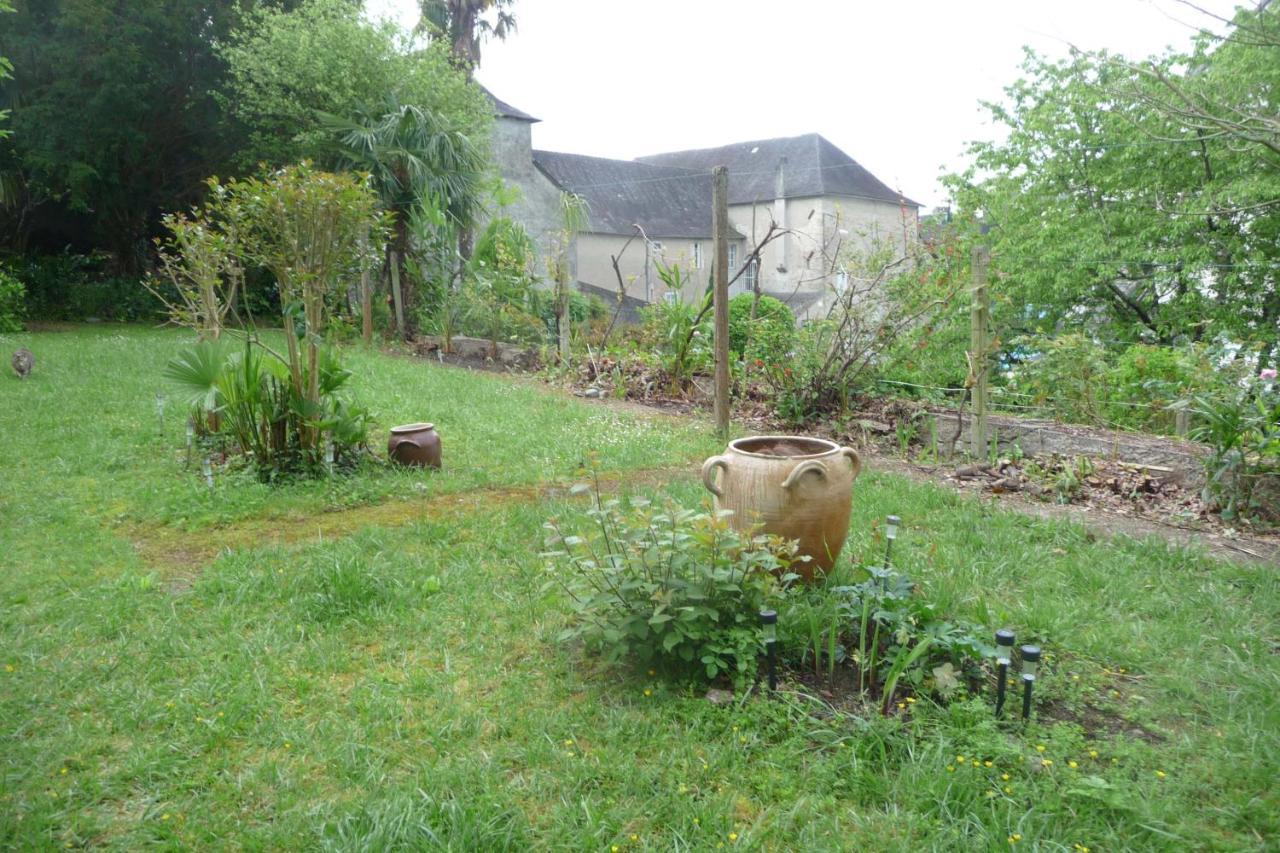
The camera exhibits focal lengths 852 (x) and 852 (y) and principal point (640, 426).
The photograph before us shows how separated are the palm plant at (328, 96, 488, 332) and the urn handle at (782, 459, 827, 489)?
35.8 ft

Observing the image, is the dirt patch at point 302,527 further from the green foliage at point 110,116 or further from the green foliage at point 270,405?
the green foliage at point 110,116

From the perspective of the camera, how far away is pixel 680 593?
114 inches

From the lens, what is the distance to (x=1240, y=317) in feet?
45.3

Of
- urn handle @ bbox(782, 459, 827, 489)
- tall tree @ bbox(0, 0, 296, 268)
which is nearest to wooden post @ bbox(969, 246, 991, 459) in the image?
urn handle @ bbox(782, 459, 827, 489)

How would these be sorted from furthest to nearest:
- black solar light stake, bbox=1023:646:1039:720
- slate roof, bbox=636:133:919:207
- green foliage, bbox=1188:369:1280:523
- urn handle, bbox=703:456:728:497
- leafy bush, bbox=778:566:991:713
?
slate roof, bbox=636:133:919:207 < green foliage, bbox=1188:369:1280:523 < urn handle, bbox=703:456:728:497 < leafy bush, bbox=778:566:991:713 < black solar light stake, bbox=1023:646:1039:720

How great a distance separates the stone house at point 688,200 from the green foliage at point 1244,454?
838 inches

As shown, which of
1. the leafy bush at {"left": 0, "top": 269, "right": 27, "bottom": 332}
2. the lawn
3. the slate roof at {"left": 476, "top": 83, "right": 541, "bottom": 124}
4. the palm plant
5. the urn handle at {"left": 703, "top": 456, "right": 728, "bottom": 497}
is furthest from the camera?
the slate roof at {"left": 476, "top": 83, "right": 541, "bottom": 124}

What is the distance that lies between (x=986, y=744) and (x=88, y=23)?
19943mm

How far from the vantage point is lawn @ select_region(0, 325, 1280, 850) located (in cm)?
220

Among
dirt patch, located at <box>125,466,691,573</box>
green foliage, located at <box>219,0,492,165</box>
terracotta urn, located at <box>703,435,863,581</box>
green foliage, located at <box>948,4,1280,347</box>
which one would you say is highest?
green foliage, located at <box>219,0,492,165</box>

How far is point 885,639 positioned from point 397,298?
39.0 ft

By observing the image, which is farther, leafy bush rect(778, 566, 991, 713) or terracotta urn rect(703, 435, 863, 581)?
terracotta urn rect(703, 435, 863, 581)

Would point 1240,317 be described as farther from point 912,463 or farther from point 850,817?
point 850,817

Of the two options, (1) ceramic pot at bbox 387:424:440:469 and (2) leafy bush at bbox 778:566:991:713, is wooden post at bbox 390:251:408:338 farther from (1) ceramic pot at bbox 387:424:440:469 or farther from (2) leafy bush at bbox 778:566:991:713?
(2) leafy bush at bbox 778:566:991:713
